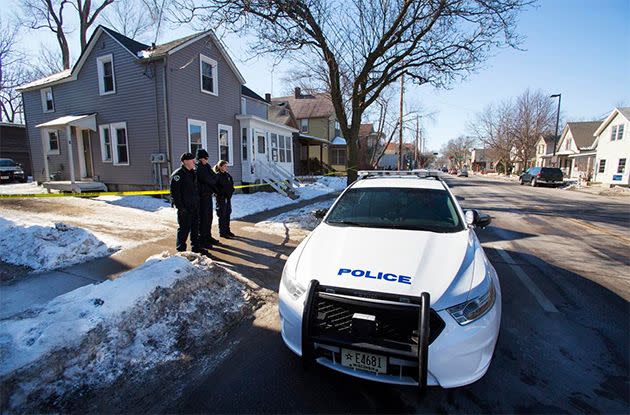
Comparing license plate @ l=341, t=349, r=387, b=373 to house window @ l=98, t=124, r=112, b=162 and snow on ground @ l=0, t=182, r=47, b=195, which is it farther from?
snow on ground @ l=0, t=182, r=47, b=195

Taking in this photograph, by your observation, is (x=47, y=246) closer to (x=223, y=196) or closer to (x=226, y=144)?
(x=223, y=196)

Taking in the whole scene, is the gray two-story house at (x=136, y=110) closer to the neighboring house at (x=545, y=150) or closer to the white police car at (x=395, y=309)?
the white police car at (x=395, y=309)

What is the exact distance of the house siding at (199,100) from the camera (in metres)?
12.6

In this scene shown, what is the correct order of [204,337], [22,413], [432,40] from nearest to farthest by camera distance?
1. [22,413]
2. [204,337]
3. [432,40]

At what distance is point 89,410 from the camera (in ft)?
7.57

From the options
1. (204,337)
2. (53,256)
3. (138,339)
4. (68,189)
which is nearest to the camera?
(138,339)

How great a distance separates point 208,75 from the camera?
14547mm

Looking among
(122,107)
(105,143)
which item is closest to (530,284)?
(122,107)

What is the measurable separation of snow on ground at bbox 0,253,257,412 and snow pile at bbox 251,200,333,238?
12.4 ft

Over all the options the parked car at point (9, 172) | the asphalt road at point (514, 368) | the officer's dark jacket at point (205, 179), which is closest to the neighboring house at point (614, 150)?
the asphalt road at point (514, 368)

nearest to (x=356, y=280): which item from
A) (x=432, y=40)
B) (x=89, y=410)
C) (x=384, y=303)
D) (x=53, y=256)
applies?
(x=384, y=303)

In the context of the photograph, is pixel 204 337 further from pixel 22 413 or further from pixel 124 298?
pixel 22 413

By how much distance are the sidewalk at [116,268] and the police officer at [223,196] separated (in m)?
0.43

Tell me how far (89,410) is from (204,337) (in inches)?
43.5
